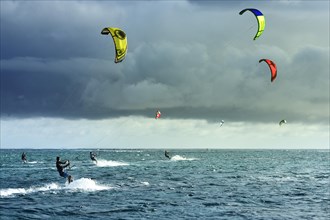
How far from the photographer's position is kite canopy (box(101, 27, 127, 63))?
28.5 m

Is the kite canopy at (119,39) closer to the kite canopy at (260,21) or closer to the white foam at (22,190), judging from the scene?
the kite canopy at (260,21)

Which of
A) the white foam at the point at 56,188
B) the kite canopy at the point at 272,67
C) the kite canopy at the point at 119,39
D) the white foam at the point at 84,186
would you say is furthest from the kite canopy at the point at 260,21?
the white foam at the point at 84,186

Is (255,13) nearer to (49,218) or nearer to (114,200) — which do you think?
(114,200)

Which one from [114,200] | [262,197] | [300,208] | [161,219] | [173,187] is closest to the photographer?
[161,219]

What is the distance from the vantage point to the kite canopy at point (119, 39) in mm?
28530

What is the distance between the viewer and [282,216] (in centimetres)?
2992

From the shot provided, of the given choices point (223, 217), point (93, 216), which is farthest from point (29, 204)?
point (223, 217)

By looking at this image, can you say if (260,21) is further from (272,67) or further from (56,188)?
(56,188)

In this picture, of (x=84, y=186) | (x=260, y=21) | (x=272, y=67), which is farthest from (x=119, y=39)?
(x=84, y=186)

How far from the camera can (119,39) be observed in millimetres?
29125

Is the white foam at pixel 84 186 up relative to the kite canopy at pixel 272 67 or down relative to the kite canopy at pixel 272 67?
down

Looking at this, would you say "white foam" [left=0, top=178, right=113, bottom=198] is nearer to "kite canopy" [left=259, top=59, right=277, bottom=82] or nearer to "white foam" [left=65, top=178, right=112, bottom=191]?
"white foam" [left=65, top=178, right=112, bottom=191]

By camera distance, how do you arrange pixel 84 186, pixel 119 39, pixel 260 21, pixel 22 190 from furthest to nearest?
pixel 84 186
pixel 22 190
pixel 260 21
pixel 119 39

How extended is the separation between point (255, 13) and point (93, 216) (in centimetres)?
1837
